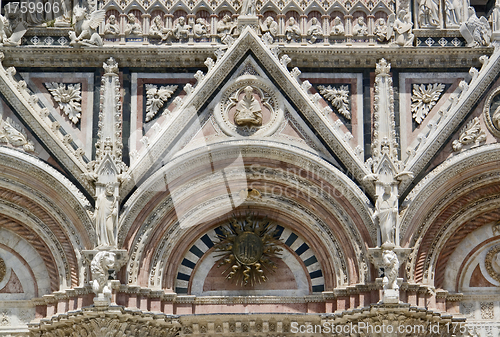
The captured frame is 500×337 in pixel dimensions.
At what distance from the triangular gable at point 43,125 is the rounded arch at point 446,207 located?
618 cm

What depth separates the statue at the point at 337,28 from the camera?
65.7ft

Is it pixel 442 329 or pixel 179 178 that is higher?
pixel 179 178

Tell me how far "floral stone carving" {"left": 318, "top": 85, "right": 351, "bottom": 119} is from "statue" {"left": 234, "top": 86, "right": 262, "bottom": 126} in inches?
52.7

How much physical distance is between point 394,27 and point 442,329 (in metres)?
5.97

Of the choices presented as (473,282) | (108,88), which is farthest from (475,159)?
(108,88)

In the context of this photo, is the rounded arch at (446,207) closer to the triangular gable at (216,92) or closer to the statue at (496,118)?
the statue at (496,118)

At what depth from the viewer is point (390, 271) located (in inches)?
714

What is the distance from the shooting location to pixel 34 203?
19.3 meters

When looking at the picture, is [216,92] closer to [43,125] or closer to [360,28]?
[360,28]

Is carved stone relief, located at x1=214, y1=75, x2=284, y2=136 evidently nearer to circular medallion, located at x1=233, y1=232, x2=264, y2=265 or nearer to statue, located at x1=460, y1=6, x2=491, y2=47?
circular medallion, located at x1=233, y1=232, x2=264, y2=265

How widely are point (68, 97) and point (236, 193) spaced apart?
3775 mm

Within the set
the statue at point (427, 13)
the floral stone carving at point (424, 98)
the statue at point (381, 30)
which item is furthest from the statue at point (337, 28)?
the floral stone carving at point (424, 98)

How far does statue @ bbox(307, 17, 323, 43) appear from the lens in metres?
20.0

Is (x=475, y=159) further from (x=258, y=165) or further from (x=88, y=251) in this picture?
(x=88, y=251)
